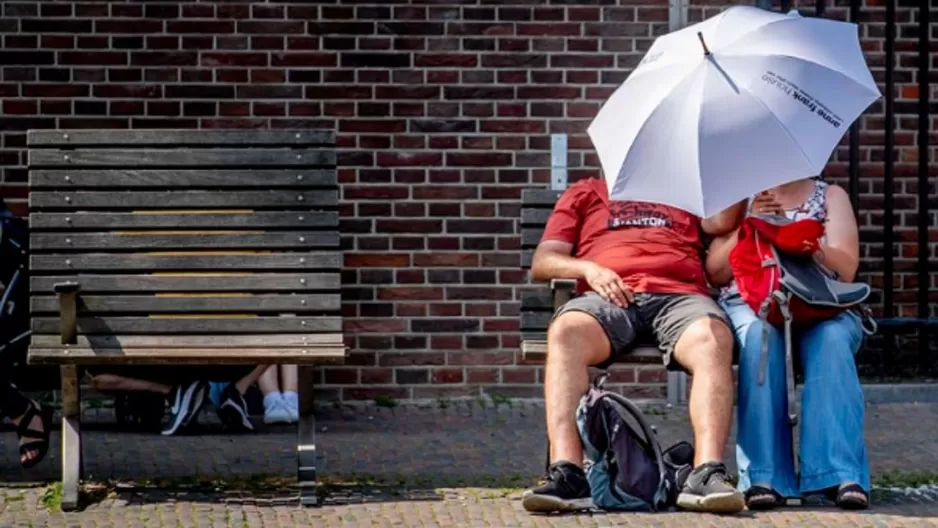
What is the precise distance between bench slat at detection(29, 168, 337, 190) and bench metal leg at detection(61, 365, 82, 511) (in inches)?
25.7

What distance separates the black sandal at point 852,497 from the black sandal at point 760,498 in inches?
8.3

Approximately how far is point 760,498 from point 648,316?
0.76 m

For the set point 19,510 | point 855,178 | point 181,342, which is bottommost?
point 19,510

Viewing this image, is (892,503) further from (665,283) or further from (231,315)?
(231,315)

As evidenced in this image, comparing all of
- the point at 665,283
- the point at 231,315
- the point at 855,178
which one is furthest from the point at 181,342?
the point at 855,178

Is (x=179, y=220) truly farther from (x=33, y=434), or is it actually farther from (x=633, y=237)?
(x=633, y=237)

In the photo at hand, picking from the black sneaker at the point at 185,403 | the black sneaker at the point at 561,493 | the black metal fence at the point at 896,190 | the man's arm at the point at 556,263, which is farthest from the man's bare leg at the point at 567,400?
the black metal fence at the point at 896,190

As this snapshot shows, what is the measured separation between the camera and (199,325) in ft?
20.5

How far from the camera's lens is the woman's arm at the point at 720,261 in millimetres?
6422

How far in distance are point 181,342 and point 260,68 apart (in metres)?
2.47

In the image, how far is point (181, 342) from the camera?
6215mm

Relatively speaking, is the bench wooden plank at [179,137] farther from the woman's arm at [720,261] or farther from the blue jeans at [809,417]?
the blue jeans at [809,417]

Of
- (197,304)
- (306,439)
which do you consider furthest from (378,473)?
(197,304)

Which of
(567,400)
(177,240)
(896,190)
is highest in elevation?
(896,190)
